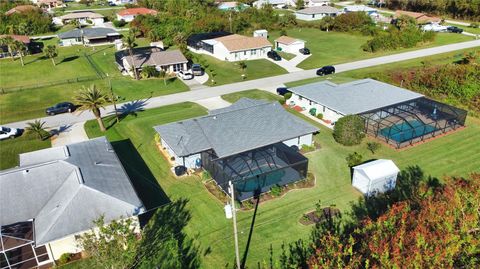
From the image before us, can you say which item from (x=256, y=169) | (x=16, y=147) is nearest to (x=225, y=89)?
(x=256, y=169)

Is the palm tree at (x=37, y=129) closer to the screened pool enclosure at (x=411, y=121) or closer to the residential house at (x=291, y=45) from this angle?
the screened pool enclosure at (x=411, y=121)

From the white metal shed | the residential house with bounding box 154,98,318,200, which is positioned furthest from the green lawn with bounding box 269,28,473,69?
the white metal shed

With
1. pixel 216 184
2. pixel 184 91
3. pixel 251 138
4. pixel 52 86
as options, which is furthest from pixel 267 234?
pixel 52 86

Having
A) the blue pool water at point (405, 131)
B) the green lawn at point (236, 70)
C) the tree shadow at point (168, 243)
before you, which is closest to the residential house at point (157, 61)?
the green lawn at point (236, 70)

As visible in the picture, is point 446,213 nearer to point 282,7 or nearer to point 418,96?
point 418,96

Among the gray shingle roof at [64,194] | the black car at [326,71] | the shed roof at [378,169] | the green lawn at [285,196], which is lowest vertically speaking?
the green lawn at [285,196]

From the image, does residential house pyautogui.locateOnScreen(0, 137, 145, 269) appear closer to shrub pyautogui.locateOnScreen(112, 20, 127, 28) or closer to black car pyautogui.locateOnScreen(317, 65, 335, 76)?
black car pyautogui.locateOnScreen(317, 65, 335, 76)
